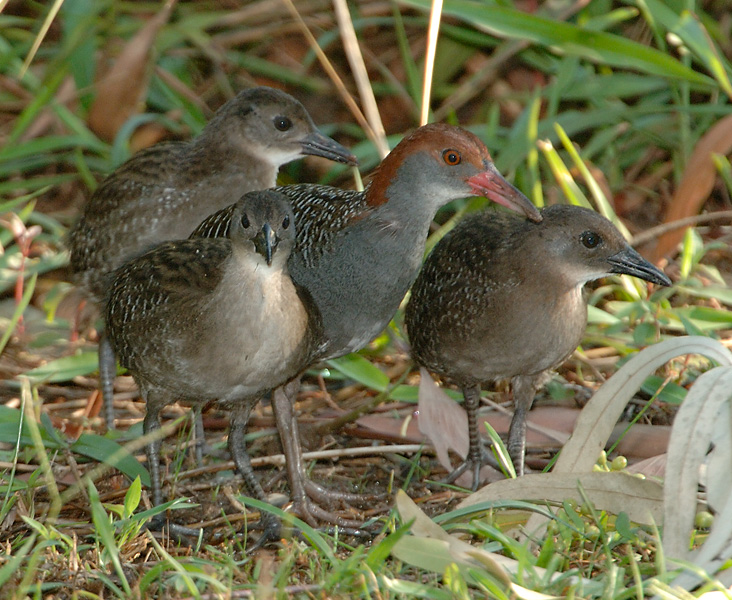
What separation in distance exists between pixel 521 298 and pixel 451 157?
0.62 meters

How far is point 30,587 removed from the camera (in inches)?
124

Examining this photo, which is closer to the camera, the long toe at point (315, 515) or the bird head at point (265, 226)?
the bird head at point (265, 226)

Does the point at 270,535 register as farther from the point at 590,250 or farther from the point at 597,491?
the point at 590,250

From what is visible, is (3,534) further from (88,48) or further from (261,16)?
(261,16)

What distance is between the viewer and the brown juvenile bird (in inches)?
165

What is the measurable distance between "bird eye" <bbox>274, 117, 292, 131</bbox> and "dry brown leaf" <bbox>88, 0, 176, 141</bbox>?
1709 mm

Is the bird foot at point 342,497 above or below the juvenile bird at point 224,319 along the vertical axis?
below

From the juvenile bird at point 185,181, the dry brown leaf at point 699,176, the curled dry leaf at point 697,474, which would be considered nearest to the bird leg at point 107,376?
the juvenile bird at point 185,181

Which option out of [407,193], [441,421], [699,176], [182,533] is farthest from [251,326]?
[699,176]

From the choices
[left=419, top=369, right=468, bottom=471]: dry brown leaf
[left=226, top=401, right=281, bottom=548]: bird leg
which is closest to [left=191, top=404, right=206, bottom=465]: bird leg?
[left=226, top=401, right=281, bottom=548]: bird leg

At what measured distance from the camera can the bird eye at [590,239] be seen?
420cm

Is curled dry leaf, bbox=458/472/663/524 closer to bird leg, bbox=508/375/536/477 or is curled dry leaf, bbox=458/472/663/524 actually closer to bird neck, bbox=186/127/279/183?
bird leg, bbox=508/375/536/477

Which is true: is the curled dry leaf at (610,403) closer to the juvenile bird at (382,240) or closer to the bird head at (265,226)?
the juvenile bird at (382,240)

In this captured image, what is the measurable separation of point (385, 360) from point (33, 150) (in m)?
2.30
